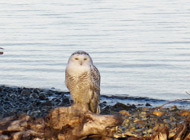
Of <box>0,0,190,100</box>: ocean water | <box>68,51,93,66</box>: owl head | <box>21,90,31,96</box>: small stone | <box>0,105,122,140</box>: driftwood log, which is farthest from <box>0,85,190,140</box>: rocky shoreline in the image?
<box>68,51,93,66</box>: owl head

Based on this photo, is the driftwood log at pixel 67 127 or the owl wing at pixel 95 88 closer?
the driftwood log at pixel 67 127

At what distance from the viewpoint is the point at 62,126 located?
6566 millimetres

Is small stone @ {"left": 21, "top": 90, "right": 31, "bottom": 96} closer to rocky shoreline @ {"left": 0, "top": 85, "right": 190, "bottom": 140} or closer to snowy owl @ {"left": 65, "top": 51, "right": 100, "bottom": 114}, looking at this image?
rocky shoreline @ {"left": 0, "top": 85, "right": 190, "bottom": 140}

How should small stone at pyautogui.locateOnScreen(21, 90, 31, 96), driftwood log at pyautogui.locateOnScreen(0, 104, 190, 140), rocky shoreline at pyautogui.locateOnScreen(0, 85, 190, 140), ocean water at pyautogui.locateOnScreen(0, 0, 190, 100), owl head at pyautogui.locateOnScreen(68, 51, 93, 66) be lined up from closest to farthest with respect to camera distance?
driftwood log at pyautogui.locateOnScreen(0, 104, 190, 140) < rocky shoreline at pyautogui.locateOnScreen(0, 85, 190, 140) < owl head at pyautogui.locateOnScreen(68, 51, 93, 66) < small stone at pyautogui.locateOnScreen(21, 90, 31, 96) < ocean water at pyautogui.locateOnScreen(0, 0, 190, 100)

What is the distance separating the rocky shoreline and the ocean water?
93 cm

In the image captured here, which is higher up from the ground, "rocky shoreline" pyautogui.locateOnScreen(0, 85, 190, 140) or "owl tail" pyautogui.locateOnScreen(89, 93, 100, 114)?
"owl tail" pyautogui.locateOnScreen(89, 93, 100, 114)

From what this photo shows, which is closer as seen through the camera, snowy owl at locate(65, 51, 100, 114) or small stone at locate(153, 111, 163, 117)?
snowy owl at locate(65, 51, 100, 114)

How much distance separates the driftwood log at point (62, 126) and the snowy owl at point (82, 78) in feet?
6.78

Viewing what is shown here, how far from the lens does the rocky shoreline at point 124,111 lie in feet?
25.6

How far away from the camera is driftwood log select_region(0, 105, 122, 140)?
6.46m

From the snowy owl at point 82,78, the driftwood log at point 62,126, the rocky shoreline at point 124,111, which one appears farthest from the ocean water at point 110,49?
the driftwood log at point 62,126

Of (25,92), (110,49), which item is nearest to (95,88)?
(25,92)

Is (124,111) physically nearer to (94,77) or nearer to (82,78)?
(94,77)

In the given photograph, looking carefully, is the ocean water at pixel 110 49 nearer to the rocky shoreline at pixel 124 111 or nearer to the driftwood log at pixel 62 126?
the rocky shoreline at pixel 124 111
